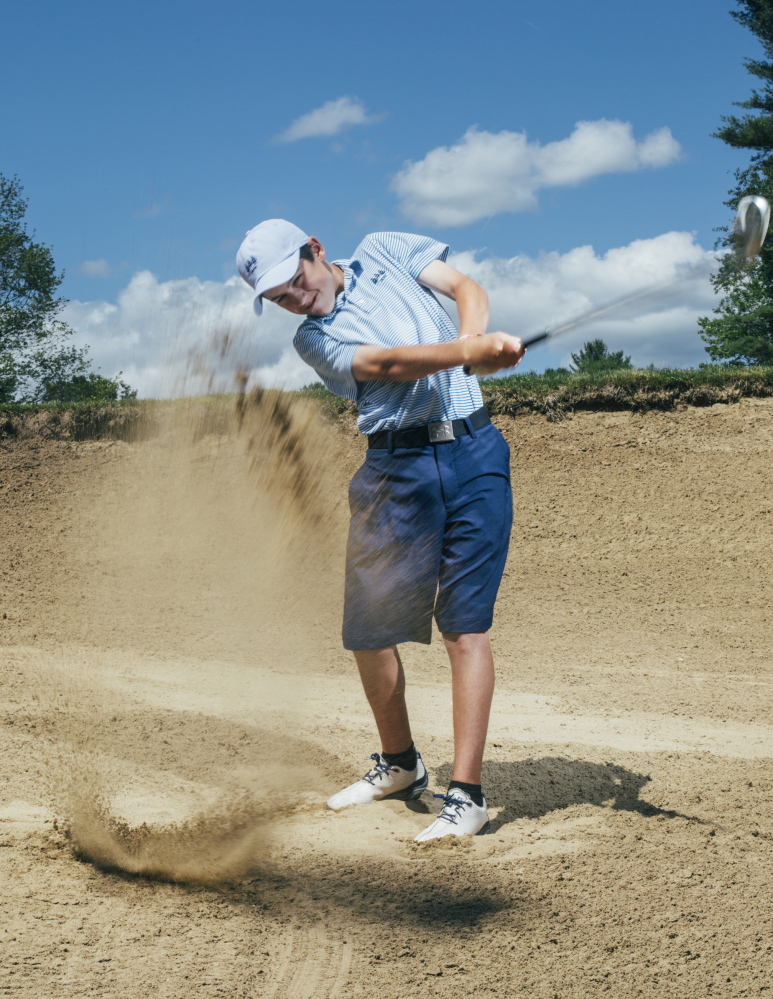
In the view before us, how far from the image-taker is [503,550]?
105 inches

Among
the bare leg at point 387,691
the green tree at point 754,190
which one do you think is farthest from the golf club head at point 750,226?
the green tree at point 754,190

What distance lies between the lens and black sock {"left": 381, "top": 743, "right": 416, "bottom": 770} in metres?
2.88

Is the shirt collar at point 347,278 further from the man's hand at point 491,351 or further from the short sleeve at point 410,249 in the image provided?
the man's hand at point 491,351

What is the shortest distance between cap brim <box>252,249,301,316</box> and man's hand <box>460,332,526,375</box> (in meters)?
0.54

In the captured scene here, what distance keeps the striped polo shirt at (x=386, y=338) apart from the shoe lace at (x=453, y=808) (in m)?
1.14

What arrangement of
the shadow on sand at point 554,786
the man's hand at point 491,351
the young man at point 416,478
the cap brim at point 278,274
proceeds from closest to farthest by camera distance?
1. the man's hand at point 491,351
2. the cap brim at point 278,274
3. the young man at point 416,478
4. the shadow on sand at point 554,786

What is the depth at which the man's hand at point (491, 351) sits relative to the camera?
2.28 m

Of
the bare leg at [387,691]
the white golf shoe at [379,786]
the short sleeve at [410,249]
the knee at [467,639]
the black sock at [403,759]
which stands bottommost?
the white golf shoe at [379,786]

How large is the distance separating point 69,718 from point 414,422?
2.59 m

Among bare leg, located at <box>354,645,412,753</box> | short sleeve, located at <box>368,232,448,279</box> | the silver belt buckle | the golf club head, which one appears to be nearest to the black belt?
the silver belt buckle

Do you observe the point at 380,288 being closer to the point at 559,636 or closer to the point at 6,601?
the point at 559,636

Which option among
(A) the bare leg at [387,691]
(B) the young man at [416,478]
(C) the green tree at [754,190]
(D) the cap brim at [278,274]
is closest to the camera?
(D) the cap brim at [278,274]

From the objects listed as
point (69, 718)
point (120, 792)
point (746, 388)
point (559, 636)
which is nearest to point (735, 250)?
point (120, 792)

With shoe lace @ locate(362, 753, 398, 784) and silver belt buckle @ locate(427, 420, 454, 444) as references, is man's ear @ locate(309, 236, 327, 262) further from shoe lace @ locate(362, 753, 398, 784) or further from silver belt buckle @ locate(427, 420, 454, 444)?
shoe lace @ locate(362, 753, 398, 784)
